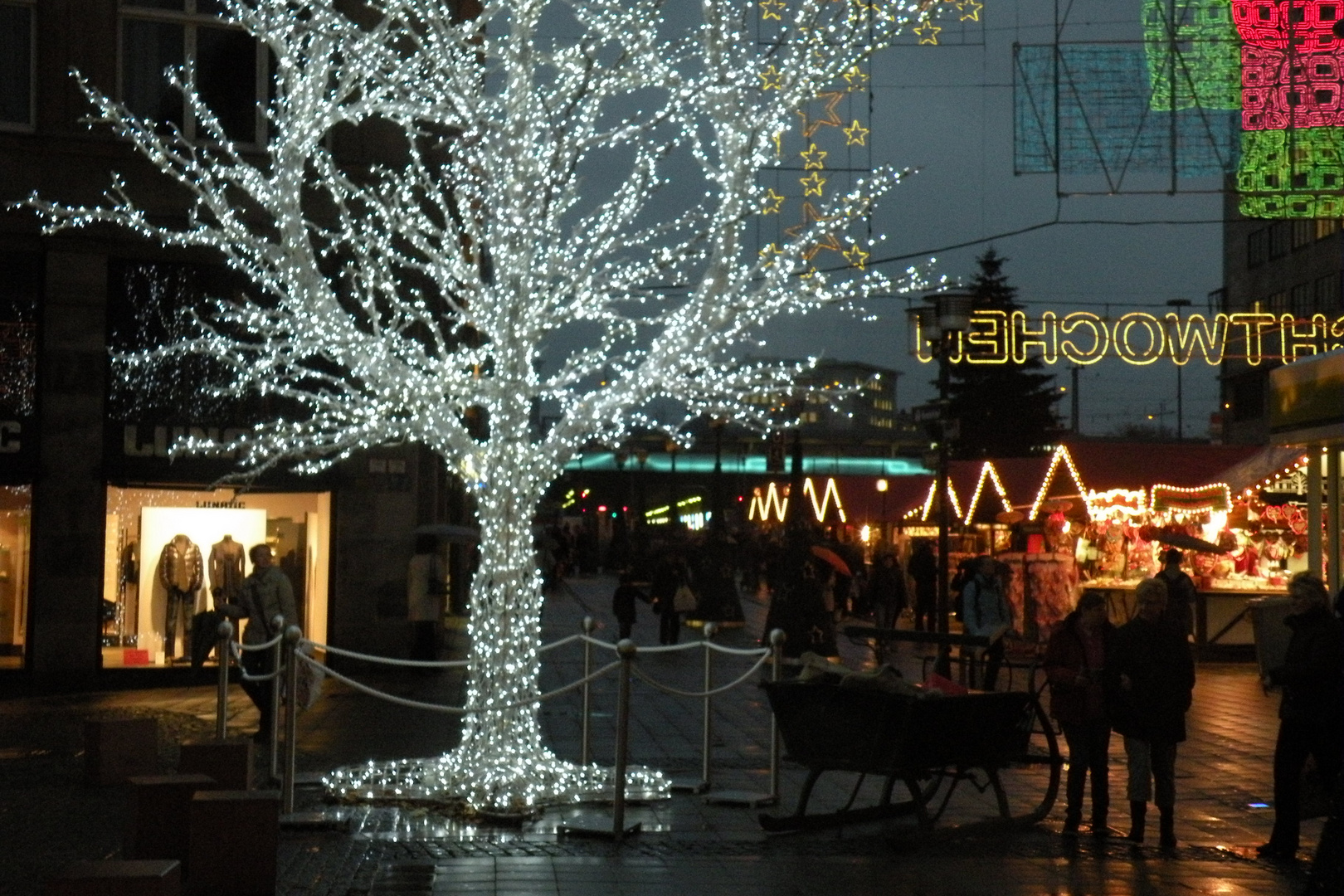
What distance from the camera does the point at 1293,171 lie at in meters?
21.2

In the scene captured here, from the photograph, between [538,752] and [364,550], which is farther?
[364,550]

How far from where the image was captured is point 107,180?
20.7 metres

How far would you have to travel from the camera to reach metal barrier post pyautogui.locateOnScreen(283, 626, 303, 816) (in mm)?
11156

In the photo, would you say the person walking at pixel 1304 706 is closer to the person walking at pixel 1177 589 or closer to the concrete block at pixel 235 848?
the concrete block at pixel 235 848

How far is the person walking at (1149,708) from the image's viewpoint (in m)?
10.7

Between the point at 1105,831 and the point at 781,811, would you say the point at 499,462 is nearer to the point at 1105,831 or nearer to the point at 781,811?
the point at 781,811

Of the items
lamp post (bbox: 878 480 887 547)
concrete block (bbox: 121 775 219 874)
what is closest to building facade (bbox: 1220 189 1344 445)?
lamp post (bbox: 878 480 887 547)

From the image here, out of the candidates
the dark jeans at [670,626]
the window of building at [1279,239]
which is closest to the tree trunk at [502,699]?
the dark jeans at [670,626]

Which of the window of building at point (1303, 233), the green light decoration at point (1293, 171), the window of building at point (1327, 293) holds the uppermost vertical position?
the window of building at point (1303, 233)

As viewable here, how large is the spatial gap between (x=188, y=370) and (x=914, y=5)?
41.3 feet

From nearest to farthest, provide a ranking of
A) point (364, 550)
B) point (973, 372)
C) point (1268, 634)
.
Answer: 1. point (1268, 634)
2. point (364, 550)
3. point (973, 372)

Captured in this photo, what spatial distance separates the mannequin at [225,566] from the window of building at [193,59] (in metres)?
5.12

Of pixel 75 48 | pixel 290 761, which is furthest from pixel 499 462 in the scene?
pixel 75 48

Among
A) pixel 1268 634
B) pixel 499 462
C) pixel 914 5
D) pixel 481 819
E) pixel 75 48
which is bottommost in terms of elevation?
pixel 481 819
